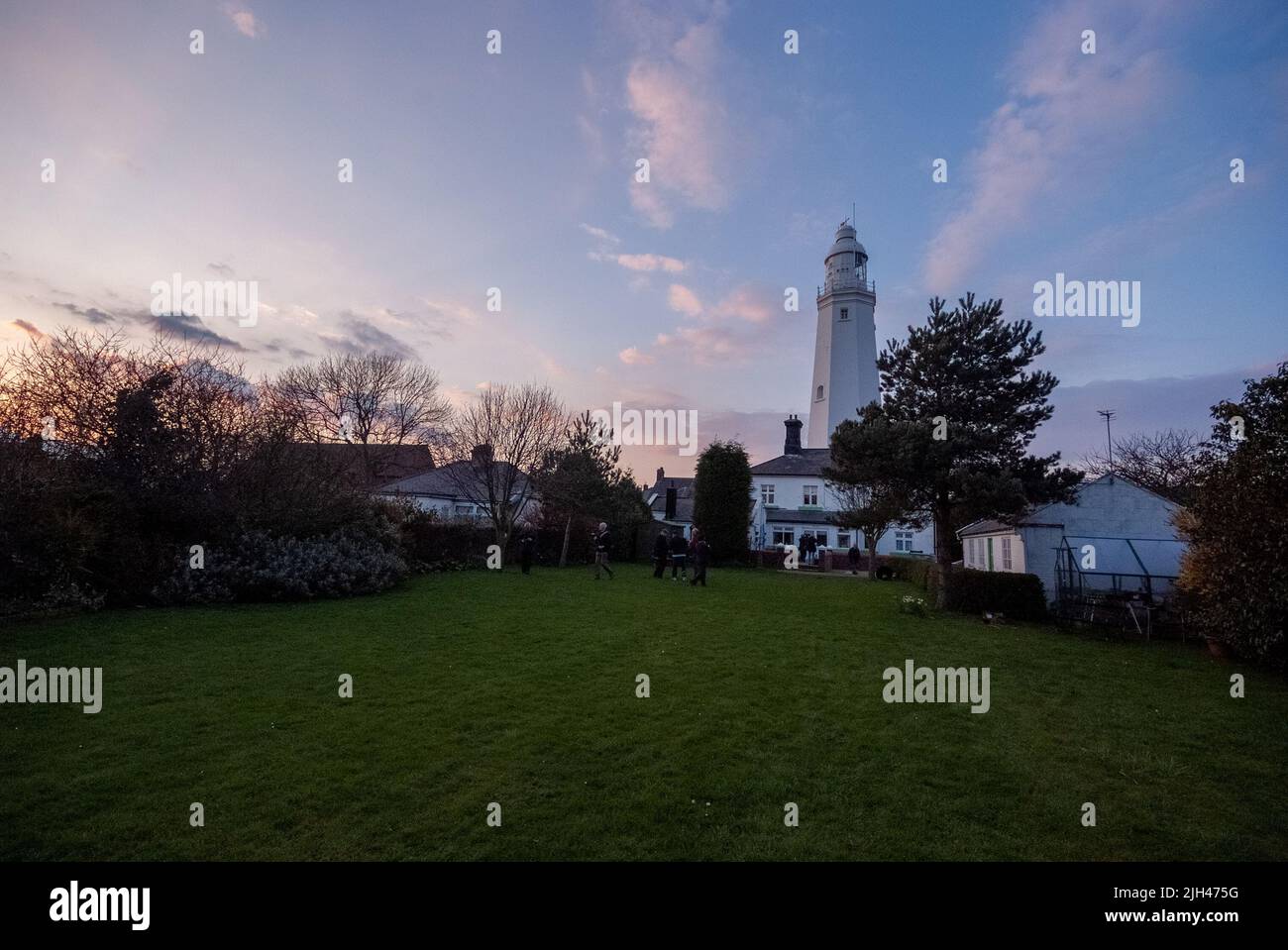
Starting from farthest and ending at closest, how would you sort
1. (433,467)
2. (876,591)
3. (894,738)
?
1. (433,467)
2. (876,591)
3. (894,738)

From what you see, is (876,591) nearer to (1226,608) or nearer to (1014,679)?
(1226,608)

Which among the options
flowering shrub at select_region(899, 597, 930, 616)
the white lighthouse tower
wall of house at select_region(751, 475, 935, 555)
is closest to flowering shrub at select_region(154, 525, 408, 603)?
flowering shrub at select_region(899, 597, 930, 616)

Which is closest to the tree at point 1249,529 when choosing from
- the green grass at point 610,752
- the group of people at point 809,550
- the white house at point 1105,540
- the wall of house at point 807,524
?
the green grass at point 610,752

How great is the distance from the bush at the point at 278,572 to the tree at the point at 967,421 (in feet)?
46.5

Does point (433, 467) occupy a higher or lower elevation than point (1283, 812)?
higher

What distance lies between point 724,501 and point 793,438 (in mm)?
20430

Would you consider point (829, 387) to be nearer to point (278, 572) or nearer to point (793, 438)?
point (793, 438)

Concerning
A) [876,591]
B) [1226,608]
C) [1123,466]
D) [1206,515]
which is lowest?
[876,591]

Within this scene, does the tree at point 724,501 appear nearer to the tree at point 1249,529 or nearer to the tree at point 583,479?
the tree at point 583,479

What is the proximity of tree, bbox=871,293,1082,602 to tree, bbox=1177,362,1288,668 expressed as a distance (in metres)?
3.86

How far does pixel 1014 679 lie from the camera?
28.5 ft

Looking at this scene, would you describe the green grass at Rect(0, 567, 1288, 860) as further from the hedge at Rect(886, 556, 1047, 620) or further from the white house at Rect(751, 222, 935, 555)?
the white house at Rect(751, 222, 935, 555)

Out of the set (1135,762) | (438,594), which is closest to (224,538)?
(438,594)

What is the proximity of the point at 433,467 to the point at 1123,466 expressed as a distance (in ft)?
151
